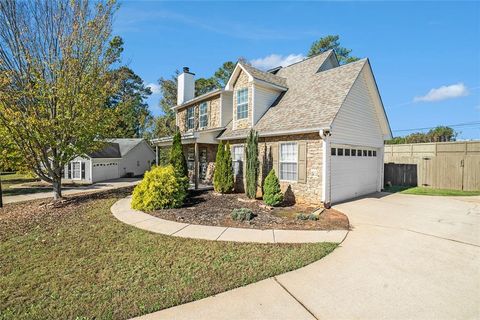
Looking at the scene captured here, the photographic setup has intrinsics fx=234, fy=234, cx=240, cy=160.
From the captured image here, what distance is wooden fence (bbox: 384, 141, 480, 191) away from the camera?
12859 millimetres

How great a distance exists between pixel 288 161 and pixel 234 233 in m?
5.26

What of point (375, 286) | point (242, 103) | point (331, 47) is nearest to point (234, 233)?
point (375, 286)

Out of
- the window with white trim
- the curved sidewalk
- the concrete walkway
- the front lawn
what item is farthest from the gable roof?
the curved sidewalk

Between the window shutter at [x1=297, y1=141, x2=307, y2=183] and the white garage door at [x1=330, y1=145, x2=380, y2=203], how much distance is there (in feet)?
3.50

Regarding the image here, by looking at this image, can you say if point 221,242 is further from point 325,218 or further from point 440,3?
point 440,3

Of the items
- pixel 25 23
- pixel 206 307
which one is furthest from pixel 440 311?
pixel 25 23

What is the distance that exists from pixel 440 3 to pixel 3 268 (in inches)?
568

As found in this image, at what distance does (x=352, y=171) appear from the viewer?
11.1 m

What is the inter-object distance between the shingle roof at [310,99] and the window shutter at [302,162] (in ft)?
2.52

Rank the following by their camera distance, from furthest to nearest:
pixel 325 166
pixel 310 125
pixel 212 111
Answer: pixel 212 111 → pixel 310 125 → pixel 325 166

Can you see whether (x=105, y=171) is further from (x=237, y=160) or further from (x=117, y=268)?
(x=117, y=268)

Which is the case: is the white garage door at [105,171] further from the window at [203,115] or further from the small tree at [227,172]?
the small tree at [227,172]

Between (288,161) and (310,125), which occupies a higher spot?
(310,125)

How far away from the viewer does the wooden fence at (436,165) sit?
12859 millimetres
